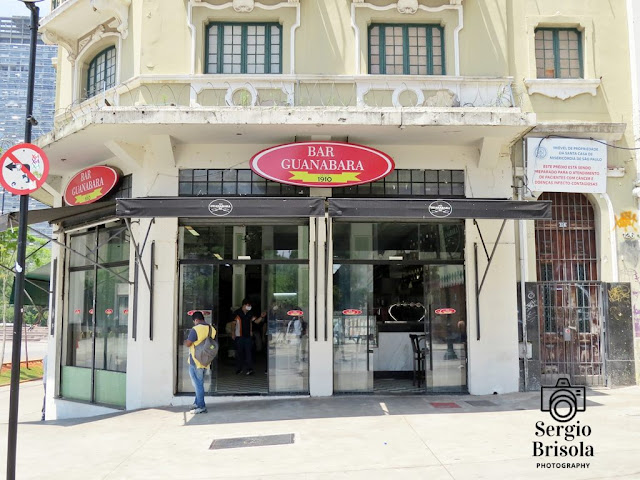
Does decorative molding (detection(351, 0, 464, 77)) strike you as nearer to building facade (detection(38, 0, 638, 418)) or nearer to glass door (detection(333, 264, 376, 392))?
building facade (detection(38, 0, 638, 418))

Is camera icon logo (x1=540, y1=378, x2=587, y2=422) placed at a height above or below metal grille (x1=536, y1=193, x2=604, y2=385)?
below

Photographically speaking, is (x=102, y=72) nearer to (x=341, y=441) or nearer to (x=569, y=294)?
(x=341, y=441)

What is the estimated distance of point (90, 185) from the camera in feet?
42.2

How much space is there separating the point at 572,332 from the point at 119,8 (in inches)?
451

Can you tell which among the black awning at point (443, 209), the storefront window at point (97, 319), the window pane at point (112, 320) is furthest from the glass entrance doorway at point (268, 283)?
the black awning at point (443, 209)

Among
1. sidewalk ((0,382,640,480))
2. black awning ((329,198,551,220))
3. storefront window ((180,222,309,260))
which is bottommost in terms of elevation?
sidewalk ((0,382,640,480))

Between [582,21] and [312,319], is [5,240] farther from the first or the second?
[582,21]

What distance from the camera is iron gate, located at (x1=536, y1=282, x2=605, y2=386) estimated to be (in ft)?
39.8

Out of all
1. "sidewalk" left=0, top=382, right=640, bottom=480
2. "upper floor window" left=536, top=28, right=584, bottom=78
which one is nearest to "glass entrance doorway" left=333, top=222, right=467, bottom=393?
"sidewalk" left=0, top=382, right=640, bottom=480

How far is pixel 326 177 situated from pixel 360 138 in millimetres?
1179

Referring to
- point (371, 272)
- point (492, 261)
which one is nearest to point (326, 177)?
point (371, 272)

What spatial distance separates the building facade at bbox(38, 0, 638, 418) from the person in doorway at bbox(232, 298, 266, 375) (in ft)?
4.18

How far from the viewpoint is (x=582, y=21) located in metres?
12.8

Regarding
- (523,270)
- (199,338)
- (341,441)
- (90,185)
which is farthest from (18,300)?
(523,270)
